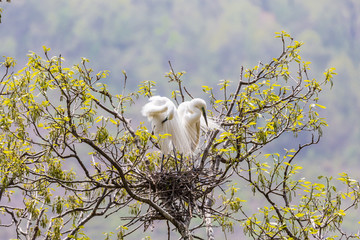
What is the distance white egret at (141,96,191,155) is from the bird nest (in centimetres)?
77

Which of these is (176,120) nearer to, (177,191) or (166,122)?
(166,122)

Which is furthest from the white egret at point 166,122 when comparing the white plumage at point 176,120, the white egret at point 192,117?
the white egret at point 192,117

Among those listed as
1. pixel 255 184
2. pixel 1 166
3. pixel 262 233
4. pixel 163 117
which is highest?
pixel 163 117

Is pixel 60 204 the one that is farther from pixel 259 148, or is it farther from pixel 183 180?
pixel 259 148

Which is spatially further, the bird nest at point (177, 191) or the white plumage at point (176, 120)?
the white plumage at point (176, 120)

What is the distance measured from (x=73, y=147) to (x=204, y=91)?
220 centimetres

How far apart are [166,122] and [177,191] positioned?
116 cm

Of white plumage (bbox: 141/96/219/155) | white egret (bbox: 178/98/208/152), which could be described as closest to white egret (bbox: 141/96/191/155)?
white plumage (bbox: 141/96/219/155)

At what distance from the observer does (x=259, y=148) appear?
4555 millimetres

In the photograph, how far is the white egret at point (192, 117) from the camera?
5.22 m

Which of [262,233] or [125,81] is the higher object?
[125,81]

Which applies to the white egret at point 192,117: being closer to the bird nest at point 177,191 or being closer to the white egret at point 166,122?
the white egret at point 166,122

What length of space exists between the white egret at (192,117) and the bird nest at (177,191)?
98 cm

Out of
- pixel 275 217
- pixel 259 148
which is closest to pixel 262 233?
pixel 275 217
